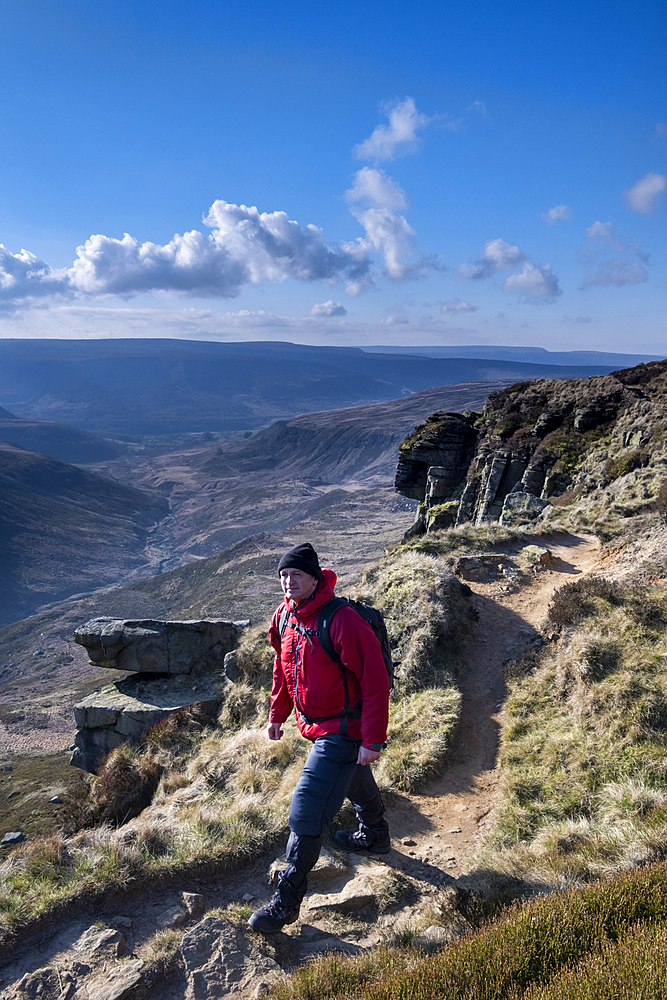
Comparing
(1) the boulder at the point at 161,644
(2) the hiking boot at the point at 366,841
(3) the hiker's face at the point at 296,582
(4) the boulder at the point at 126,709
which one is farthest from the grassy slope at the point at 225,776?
(3) the hiker's face at the point at 296,582

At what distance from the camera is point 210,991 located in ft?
Answer: 14.9

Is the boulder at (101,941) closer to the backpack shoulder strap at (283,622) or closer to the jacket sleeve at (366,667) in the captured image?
the jacket sleeve at (366,667)

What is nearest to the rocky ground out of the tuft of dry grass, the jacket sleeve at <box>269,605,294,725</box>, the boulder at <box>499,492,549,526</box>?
the tuft of dry grass

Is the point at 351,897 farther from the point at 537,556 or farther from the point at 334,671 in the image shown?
the point at 537,556

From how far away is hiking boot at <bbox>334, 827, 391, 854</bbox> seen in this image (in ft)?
19.7

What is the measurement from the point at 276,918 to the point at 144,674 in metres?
12.6

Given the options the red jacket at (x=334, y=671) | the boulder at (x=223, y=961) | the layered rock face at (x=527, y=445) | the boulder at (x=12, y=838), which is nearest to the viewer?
the boulder at (x=223, y=961)

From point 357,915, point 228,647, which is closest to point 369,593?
point 228,647

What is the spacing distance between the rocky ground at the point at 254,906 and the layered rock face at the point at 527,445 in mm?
17681

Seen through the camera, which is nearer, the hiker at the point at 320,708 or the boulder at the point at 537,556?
the hiker at the point at 320,708

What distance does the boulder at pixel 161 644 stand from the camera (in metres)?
15.6

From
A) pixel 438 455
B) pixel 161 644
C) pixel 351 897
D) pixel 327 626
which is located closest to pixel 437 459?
pixel 438 455

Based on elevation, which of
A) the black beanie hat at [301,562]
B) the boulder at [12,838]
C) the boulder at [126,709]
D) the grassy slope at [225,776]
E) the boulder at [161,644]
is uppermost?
the black beanie hat at [301,562]

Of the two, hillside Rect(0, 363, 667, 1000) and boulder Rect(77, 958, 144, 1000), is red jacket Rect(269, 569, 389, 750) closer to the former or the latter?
hillside Rect(0, 363, 667, 1000)
